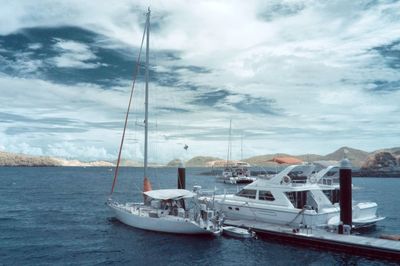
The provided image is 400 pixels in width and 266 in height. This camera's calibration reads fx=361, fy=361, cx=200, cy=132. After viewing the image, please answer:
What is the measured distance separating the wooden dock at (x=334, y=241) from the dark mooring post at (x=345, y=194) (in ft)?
3.71

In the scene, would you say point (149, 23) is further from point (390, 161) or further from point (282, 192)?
point (390, 161)

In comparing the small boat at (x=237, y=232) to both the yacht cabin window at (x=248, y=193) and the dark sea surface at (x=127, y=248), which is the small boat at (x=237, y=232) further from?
the yacht cabin window at (x=248, y=193)

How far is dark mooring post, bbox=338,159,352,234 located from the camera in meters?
29.0

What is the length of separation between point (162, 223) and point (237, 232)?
6511mm

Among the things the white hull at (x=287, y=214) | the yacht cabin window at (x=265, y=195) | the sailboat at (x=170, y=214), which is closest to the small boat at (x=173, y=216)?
the sailboat at (x=170, y=214)

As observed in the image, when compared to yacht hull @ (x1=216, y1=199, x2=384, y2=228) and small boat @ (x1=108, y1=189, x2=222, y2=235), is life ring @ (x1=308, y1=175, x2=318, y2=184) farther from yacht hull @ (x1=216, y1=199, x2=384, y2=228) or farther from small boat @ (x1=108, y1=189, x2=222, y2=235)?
small boat @ (x1=108, y1=189, x2=222, y2=235)

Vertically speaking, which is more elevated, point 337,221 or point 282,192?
point 282,192

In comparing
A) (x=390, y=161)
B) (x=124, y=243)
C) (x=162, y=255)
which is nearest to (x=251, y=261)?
(x=162, y=255)

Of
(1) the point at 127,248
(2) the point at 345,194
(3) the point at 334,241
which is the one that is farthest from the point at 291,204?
(1) the point at 127,248

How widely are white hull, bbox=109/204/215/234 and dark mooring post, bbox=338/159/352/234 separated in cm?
1087

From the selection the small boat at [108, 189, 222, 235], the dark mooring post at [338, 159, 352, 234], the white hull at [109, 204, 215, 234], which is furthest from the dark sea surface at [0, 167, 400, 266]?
the dark mooring post at [338, 159, 352, 234]

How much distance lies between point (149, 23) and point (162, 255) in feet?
75.9

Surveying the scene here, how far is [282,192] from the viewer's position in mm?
32312

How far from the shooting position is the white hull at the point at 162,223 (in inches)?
1190
